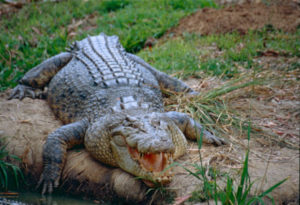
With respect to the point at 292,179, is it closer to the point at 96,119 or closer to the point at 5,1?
the point at 96,119

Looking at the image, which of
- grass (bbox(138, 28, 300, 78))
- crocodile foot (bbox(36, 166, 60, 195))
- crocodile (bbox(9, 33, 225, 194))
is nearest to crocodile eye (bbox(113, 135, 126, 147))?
crocodile (bbox(9, 33, 225, 194))

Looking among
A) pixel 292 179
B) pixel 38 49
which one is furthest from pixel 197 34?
pixel 292 179

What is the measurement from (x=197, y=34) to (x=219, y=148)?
3.75m

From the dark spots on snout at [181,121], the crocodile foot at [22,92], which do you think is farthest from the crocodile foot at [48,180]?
the crocodile foot at [22,92]

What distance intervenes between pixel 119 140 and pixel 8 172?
134cm

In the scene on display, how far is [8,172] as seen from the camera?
346 cm

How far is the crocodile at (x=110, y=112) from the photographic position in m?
2.71

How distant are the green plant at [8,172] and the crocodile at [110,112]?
0.29 meters

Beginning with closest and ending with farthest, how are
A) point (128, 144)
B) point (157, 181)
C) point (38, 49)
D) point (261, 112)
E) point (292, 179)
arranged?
point (292, 179) → point (157, 181) → point (128, 144) → point (261, 112) → point (38, 49)

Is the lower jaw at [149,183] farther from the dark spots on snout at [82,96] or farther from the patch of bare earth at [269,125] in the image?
the dark spots on snout at [82,96]

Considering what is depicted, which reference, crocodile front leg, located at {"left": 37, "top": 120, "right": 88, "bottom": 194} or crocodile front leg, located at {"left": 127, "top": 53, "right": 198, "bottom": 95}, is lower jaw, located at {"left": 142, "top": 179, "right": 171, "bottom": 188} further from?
crocodile front leg, located at {"left": 127, "top": 53, "right": 198, "bottom": 95}

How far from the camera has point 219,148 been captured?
3.36 meters

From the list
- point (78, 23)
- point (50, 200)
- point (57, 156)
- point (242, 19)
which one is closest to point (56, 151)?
point (57, 156)

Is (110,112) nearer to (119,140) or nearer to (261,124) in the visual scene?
(119,140)
